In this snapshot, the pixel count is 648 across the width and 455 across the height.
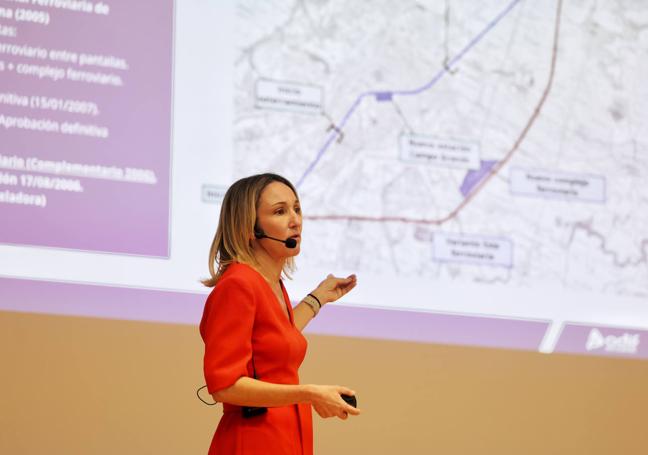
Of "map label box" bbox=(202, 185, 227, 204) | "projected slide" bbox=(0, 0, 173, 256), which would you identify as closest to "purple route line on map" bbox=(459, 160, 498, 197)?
"map label box" bbox=(202, 185, 227, 204)

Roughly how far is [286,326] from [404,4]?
1.60m

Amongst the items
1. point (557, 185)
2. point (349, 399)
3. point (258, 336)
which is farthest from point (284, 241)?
point (557, 185)

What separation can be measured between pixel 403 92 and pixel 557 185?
0.59 m

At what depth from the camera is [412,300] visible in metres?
2.76

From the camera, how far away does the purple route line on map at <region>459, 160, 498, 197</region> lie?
289 centimetres

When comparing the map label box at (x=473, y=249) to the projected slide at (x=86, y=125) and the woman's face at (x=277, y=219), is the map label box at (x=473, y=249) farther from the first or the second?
the woman's face at (x=277, y=219)

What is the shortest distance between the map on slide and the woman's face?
99 centimetres

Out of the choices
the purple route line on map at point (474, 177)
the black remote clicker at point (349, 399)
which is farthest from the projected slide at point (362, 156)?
the black remote clicker at point (349, 399)

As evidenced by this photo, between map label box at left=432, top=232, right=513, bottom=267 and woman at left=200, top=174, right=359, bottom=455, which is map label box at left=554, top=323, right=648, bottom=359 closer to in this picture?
map label box at left=432, top=232, right=513, bottom=267

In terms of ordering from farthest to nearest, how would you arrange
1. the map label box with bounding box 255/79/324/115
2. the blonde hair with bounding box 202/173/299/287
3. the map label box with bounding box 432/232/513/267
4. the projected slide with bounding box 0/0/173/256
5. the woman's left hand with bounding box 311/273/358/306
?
the map label box with bounding box 432/232/513/267 < the map label box with bounding box 255/79/324/115 < the projected slide with bounding box 0/0/173/256 < the woman's left hand with bounding box 311/273/358/306 < the blonde hair with bounding box 202/173/299/287

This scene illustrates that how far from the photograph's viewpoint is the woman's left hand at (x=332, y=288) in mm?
1874

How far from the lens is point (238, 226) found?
1653 millimetres

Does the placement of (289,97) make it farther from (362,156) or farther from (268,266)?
(268,266)

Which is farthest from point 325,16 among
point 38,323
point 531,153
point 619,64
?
point 38,323
